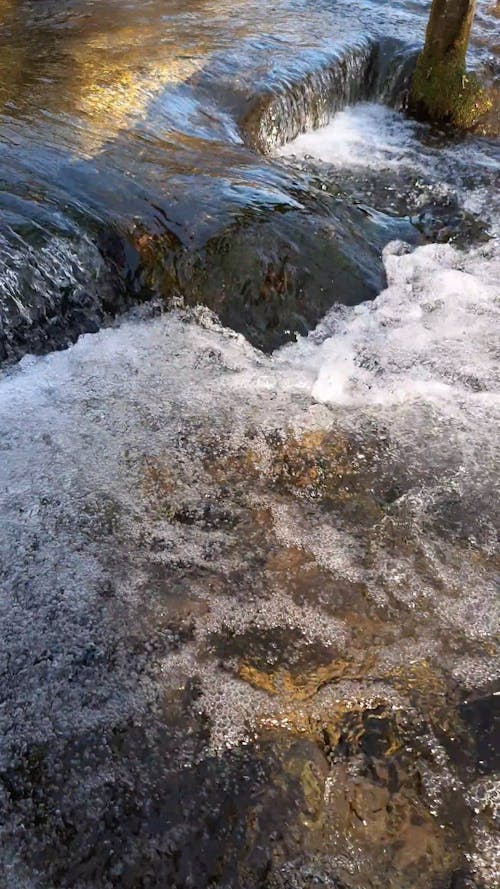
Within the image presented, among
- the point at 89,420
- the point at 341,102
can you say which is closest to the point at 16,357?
the point at 89,420

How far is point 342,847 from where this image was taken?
6.65 feet

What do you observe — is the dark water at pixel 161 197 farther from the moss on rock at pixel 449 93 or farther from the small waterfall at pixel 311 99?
the moss on rock at pixel 449 93

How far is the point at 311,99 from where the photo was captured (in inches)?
270

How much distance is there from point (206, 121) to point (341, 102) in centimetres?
219

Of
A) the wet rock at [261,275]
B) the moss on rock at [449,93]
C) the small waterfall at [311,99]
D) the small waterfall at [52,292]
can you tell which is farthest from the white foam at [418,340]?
the moss on rock at [449,93]

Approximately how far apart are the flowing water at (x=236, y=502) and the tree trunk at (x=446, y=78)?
3.14 ft

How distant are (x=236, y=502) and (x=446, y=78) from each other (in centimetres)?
552

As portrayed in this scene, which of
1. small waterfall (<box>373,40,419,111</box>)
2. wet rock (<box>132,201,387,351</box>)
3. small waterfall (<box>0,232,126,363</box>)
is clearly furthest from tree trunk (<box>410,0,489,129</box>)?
small waterfall (<box>0,232,126,363</box>)

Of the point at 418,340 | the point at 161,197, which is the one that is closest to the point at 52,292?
the point at 161,197

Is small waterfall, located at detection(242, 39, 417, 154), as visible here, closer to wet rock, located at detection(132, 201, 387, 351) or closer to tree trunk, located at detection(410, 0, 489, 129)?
tree trunk, located at detection(410, 0, 489, 129)

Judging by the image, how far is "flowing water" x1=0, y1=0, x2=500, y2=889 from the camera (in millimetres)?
2086

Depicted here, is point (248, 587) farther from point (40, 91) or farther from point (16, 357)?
point (40, 91)

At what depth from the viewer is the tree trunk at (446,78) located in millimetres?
6367

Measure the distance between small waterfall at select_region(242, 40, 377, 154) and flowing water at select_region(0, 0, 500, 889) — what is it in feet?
0.36
